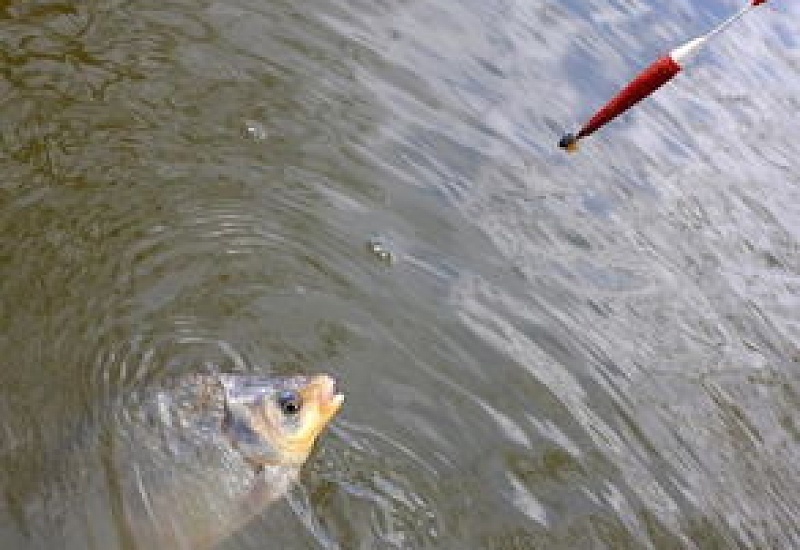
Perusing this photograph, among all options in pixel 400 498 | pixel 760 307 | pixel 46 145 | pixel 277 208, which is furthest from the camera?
pixel 760 307

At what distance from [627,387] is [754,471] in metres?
0.89

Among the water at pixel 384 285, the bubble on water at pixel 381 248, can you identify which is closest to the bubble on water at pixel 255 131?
the water at pixel 384 285

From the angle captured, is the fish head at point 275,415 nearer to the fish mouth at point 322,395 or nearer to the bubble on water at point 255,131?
the fish mouth at point 322,395

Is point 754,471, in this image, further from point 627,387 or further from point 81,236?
point 81,236

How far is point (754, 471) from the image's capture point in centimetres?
579

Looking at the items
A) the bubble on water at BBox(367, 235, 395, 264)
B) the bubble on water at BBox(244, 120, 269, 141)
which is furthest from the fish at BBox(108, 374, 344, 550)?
the bubble on water at BBox(244, 120, 269, 141)

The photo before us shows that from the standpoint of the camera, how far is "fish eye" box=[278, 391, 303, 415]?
150 inches

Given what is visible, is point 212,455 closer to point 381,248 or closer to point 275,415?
point 275,415

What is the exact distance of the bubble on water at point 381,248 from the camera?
18.6ft

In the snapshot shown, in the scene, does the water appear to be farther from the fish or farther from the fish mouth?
the fish mouth

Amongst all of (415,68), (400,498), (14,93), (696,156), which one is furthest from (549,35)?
(400,498)

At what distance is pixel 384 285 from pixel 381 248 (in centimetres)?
33

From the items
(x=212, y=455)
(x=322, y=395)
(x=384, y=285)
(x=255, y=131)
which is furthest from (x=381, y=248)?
(x=212, y=455)

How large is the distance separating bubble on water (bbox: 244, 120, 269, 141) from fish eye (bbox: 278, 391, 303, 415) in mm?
2657
